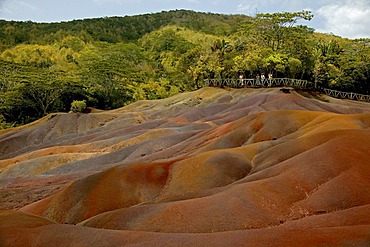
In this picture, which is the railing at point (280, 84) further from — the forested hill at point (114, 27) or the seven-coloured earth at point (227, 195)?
the forested hill at point (114, 27)

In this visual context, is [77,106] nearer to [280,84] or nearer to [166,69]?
[280,84]

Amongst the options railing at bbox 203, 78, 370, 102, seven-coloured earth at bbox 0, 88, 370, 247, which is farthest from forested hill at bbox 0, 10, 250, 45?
seven-coloured earth at bbox 0, 88, 370, 247

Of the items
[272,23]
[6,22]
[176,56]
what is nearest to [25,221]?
[272,23]

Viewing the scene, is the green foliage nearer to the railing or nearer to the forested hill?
the railing

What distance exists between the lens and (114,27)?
486 ft

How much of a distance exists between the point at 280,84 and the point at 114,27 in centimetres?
9602

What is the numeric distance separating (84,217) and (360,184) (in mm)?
9928

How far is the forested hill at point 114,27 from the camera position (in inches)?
4601

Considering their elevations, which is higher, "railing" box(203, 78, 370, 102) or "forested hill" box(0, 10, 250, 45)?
"forested hill" box(0, 10, 250, 45)

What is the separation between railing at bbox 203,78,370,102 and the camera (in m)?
66.4

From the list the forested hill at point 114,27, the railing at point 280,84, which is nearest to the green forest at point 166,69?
the railing at point 280,84

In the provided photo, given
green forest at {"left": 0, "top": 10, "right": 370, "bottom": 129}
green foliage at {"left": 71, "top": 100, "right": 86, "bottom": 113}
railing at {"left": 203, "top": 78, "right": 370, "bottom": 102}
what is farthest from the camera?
green foliage at {"left": 71, "top": 100, "right": 86, "bottom": 113}

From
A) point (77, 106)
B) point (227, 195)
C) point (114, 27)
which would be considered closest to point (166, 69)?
point (77, 106)

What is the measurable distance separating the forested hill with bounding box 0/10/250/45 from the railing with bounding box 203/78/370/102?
55.4m
